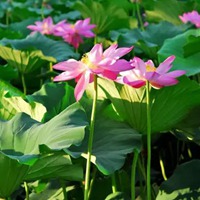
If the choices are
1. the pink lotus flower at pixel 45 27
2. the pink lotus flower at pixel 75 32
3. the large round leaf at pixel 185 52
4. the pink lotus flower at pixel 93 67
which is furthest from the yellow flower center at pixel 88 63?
the pink lotus flower at pixel 45 27

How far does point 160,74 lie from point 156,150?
89 cm

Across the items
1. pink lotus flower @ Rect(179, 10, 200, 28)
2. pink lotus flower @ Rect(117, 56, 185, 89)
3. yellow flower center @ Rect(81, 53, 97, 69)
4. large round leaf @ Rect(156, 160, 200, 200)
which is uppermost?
yellow flower center @ Rect(81, 53, 97, 69)

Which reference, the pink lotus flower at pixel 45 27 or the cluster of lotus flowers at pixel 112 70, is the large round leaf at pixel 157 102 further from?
the pink lotus flower at pixel 45 27

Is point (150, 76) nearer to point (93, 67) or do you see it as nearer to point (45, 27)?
point (93, 67)

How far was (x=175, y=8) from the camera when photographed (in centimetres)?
264

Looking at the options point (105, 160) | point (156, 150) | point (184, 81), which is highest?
point (184, 81)

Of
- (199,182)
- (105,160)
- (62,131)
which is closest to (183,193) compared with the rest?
(199,182)

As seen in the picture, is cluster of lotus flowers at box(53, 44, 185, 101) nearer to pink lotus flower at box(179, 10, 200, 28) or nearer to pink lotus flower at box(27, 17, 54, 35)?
pink lotus flower at box(179, 10, 200, 28)

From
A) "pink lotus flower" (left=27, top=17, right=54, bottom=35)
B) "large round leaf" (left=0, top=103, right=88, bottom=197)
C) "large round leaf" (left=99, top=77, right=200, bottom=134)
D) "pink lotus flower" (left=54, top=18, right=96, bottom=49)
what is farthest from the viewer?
"pink lotus flower" (left=27, top=17, right=54, bottom=35)

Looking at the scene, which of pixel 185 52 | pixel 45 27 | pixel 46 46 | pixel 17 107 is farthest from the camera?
pixel 45 27

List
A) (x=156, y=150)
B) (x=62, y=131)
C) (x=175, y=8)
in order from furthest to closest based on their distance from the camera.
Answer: (x=175, y=8) → (x=156, y=150) → (x=62, y=131)

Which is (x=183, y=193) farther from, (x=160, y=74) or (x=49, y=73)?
(x=49, y=73)

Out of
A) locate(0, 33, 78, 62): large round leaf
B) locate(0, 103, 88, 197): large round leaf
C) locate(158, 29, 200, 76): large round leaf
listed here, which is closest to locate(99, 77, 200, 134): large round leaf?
locate(0, 103, 88, 197): large round leaf

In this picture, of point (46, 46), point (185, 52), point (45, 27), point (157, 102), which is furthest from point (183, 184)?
point (45, 27)
